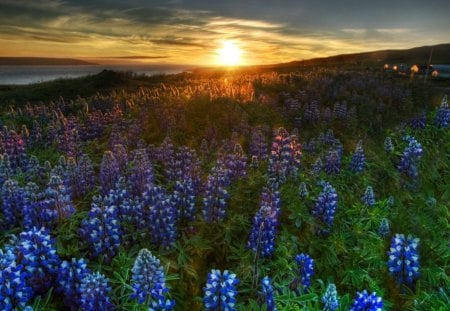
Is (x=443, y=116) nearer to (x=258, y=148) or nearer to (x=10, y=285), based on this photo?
(x=258, y=148)

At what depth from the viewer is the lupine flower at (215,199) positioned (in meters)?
4.92

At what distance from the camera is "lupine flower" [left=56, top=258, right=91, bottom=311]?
3498 mm

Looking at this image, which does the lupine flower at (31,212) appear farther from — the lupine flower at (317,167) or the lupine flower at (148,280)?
the lupine flower at (317,167)

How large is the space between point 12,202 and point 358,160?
19.2ft

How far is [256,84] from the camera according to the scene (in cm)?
1652

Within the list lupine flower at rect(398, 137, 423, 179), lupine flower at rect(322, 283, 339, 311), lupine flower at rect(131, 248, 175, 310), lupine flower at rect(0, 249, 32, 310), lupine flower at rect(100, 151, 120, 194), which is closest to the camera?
lupine flower at rect(0, 249, 32, 310)

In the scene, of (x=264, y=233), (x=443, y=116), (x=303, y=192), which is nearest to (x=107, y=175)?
(x=264, y=233)

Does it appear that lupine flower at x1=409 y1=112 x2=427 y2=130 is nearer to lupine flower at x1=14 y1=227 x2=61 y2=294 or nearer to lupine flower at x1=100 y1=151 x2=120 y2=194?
lupine flower at x1=100 y1=151 x2=120 y2=194

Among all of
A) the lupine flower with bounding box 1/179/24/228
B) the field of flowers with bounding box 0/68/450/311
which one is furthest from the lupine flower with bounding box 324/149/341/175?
the lupine flower with bounding box 1/179/24/228

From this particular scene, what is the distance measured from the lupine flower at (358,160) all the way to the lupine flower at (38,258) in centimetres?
573

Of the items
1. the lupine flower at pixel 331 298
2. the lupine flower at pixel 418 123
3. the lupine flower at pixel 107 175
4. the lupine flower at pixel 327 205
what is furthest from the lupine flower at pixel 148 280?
the lupine flower at pixel 418 123

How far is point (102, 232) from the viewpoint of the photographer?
4.04m

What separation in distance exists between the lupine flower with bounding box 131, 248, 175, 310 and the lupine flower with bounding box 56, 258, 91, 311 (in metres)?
0.60

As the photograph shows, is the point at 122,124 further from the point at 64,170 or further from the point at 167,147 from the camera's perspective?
the point at 64,170
